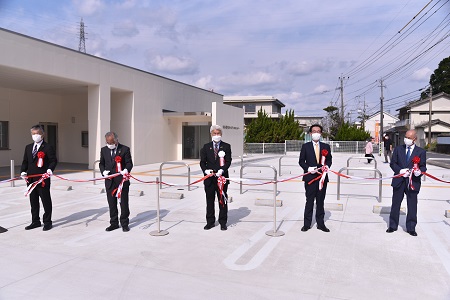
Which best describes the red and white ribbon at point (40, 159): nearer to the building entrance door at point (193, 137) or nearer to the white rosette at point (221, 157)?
the white rosette at point (221, 157)

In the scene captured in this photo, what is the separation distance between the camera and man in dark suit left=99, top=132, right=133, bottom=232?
20.9ft

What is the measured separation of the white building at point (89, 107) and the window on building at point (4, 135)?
0.07ft

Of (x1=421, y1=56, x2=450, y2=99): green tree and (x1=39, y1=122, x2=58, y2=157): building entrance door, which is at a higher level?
(x1=421, y1=56, x2=450, y2=99): green tree

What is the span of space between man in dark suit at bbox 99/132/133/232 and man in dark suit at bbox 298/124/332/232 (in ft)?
9.80

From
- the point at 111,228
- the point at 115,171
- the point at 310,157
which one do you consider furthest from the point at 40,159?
the point at 310,157

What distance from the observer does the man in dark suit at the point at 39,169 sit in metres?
6.38

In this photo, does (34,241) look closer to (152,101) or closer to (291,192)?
(291,192)

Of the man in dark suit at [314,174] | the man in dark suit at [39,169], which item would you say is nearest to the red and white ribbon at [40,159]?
the man in dark suit at [39,169]

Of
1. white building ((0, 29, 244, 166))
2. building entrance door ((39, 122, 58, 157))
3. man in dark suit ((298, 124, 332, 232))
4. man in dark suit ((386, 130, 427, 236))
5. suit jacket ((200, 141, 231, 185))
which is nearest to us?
man in dark suit ((386, 130, 427, 236))

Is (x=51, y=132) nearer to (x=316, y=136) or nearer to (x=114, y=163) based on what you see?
(x=114, y=163)

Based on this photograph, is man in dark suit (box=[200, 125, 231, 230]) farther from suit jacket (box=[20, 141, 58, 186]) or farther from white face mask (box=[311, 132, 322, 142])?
suit jacket (box=[20, 141, 58, 186])

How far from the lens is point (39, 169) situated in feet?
21.0

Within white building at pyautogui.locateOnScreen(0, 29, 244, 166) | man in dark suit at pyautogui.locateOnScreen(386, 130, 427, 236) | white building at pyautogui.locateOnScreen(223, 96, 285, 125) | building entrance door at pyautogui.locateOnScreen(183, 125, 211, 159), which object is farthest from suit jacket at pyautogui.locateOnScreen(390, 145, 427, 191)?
white building at pyautogui.locateOnScreen(223, 96, 285, 125)

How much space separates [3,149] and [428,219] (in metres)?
17.3
